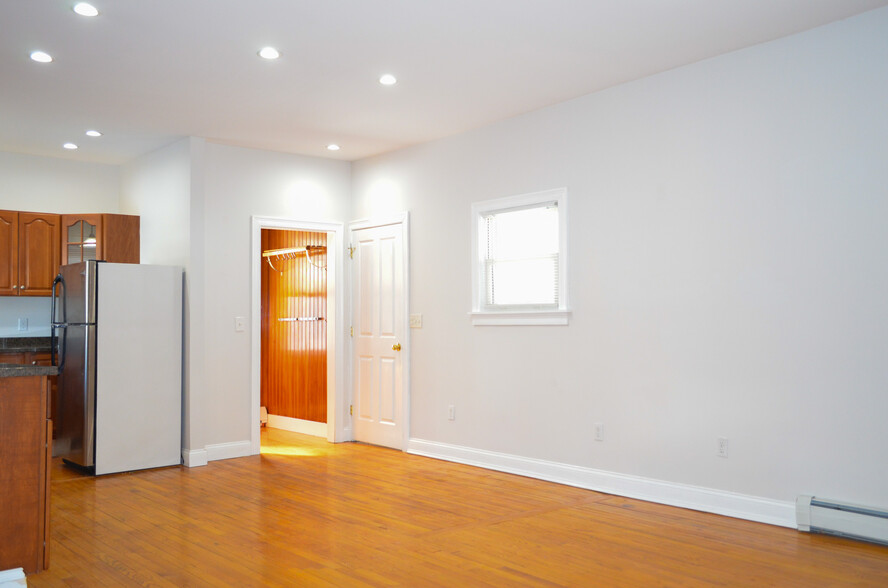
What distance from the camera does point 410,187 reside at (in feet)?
21.7

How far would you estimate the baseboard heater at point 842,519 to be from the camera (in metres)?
3.68

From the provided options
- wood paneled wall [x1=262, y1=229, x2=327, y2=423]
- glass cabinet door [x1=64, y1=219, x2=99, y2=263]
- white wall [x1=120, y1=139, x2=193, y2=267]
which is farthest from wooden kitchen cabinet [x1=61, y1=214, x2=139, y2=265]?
wood paneled wall [x1=262, y1=229, x2=327, y2=423]

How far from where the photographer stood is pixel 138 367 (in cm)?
591

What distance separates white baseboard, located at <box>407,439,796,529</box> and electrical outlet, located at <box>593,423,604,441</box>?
22 centimetres

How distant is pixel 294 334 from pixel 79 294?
104 inches

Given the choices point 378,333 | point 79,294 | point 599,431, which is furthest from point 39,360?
point 599,431

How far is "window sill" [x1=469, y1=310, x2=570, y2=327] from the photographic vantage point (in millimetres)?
5270

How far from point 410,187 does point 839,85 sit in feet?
12.0

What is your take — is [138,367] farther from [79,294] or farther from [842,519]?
[842,519]

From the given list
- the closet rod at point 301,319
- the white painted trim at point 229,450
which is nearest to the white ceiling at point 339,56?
the closet rod at point 301,319

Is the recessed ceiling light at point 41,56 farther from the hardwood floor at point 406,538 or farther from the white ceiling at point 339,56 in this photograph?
the hardwood floor at point 406,538

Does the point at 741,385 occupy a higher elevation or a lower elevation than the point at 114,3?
lower

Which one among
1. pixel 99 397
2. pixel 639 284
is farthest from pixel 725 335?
pixel 99 397

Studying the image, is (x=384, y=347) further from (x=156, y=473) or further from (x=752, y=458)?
(x=752, y=458)
